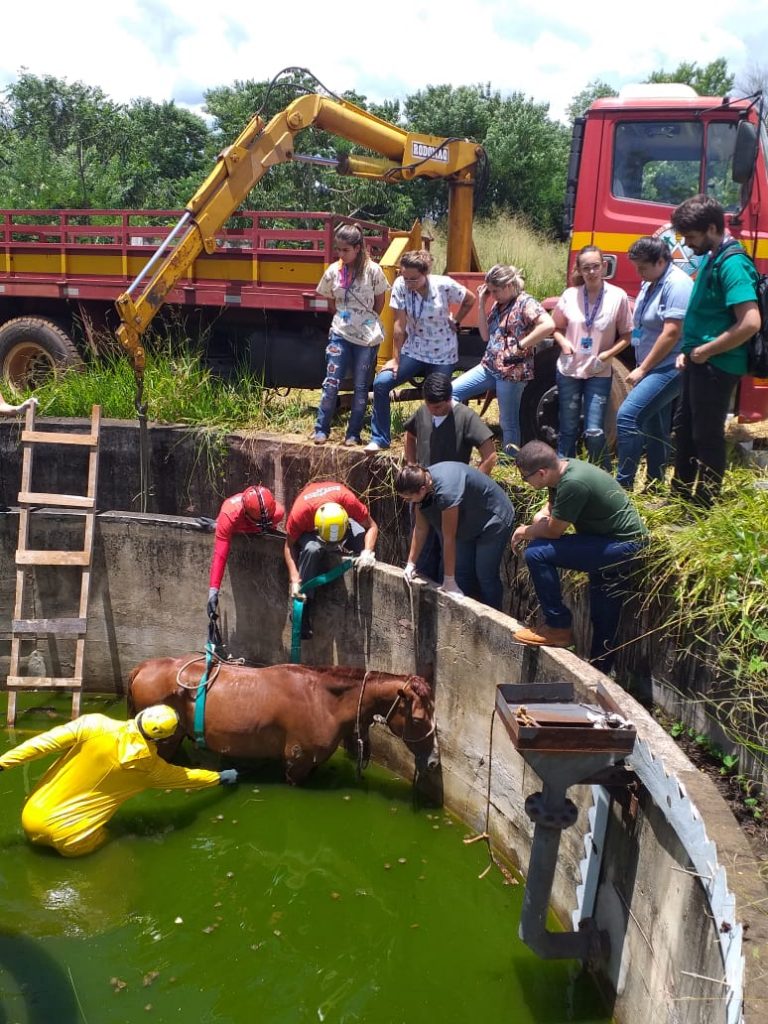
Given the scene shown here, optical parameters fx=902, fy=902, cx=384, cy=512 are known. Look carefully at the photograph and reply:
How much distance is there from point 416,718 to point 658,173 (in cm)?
477

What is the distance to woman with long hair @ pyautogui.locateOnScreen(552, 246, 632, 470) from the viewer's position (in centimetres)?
649

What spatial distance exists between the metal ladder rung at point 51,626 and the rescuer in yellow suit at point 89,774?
2066 mm

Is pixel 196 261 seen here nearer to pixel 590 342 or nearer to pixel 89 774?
pixel 590 342

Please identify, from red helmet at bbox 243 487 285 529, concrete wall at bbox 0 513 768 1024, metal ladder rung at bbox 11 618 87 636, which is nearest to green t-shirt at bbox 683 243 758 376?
concrete wall at bbox 0 513 768 1024

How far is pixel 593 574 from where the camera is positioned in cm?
558

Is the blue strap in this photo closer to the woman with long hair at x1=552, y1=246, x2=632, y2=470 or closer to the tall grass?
the woman with long hair at x1=552, y1=246, x2=632, y2=470

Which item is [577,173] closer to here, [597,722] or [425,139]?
[425,139]

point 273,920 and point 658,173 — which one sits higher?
point 658,173

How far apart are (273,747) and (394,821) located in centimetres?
106

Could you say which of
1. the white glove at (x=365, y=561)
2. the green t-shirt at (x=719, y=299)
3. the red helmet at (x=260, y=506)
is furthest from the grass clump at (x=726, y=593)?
the red helmet at (x=260, y=506)

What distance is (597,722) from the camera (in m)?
4.25

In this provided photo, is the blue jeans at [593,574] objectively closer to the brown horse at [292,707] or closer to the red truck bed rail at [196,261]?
the brown horse at [292,707]

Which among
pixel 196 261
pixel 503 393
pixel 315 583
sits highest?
pixel 196 261

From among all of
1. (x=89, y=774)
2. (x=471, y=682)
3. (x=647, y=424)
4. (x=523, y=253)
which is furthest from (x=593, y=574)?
(x=523, y=253)
